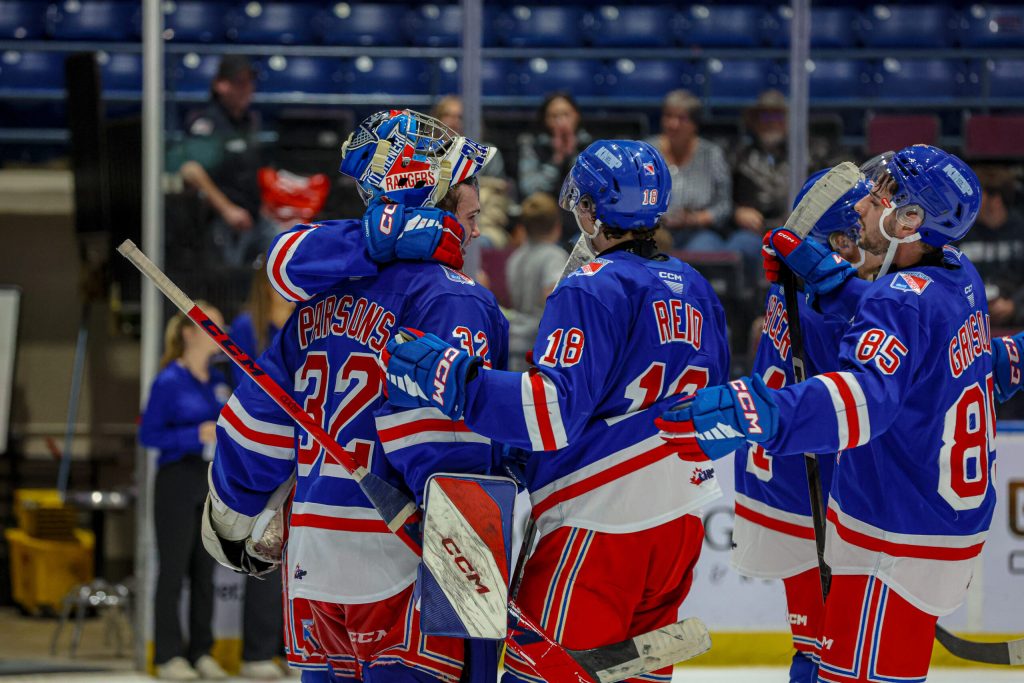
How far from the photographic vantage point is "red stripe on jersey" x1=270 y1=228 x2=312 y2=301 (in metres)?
2.29

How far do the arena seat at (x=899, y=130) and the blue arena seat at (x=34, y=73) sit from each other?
3.85 m

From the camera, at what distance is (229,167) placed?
488 centimetres

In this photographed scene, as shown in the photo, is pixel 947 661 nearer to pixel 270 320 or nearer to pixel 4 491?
pixel 270 320

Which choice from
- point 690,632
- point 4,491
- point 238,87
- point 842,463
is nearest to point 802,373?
point 842,463

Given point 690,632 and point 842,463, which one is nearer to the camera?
point 690,632

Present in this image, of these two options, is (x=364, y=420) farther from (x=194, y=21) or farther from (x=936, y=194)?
(x=194, y=21)

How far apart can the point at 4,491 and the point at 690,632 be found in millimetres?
5371

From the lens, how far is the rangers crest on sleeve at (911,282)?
239 cm

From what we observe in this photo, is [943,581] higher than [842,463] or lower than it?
lower

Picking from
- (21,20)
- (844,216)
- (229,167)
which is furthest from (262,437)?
(21,20)

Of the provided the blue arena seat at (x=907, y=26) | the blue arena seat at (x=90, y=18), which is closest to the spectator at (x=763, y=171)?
the blue arena seat at (x=907, y=26)

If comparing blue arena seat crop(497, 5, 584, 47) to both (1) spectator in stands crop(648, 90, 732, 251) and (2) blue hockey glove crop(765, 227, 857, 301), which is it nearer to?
(1) spectator in stands crop(648, 90, 732, 251)

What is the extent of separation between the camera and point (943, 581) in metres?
2.47

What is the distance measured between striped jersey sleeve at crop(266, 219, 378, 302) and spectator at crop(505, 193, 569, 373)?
8.07 ft
